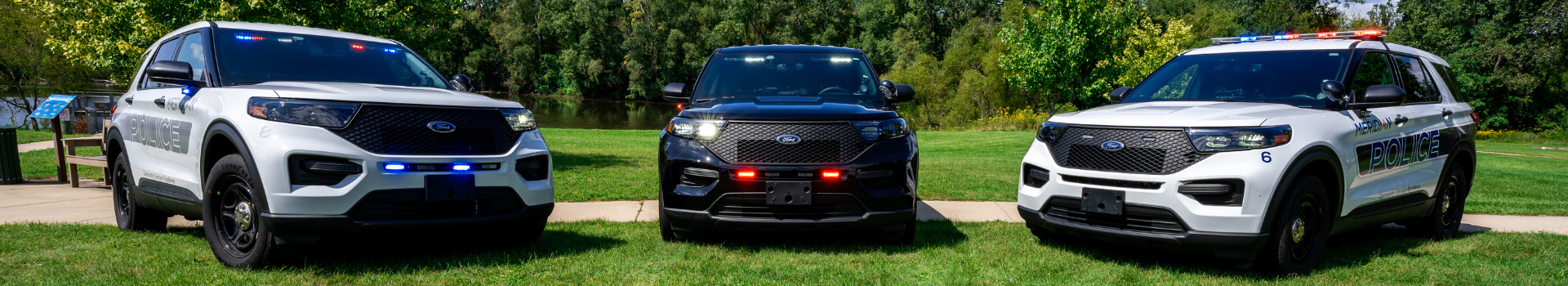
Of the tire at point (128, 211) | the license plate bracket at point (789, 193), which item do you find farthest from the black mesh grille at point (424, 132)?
the tire at point (128, 211)

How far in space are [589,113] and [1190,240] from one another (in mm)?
46421

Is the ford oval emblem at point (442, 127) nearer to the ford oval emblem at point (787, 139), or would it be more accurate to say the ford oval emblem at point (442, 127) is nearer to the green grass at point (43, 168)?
the ford oval emblem at point (787, 139)

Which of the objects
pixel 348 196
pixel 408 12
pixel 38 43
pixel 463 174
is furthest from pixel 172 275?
pixel 38 43

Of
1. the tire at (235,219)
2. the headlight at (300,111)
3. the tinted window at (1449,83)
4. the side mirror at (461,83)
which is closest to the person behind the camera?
the headlight at (300,111)

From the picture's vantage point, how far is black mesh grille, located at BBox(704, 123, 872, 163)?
17.2 ft

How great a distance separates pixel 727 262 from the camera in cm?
522

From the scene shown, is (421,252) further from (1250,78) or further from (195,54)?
(1250,78)

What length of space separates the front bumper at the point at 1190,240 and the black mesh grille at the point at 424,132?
3.40 metres

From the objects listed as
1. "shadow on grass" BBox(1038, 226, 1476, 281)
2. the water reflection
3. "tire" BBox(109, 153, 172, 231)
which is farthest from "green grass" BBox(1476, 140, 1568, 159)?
"tire" BBox(109, 153, 172, 231)

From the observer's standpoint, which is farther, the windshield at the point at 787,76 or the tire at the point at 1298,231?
the windshield at the point at 787,76

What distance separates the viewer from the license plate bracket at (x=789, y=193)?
17.0 ft

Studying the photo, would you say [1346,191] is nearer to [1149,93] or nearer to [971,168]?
[1149,93]

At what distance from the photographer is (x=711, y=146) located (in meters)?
5.32

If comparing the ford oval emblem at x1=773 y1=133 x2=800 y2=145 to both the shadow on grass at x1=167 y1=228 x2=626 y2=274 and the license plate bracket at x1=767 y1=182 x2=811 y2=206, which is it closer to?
the license plate bracket at x1=767 y1=182 x2=811 y2=206
